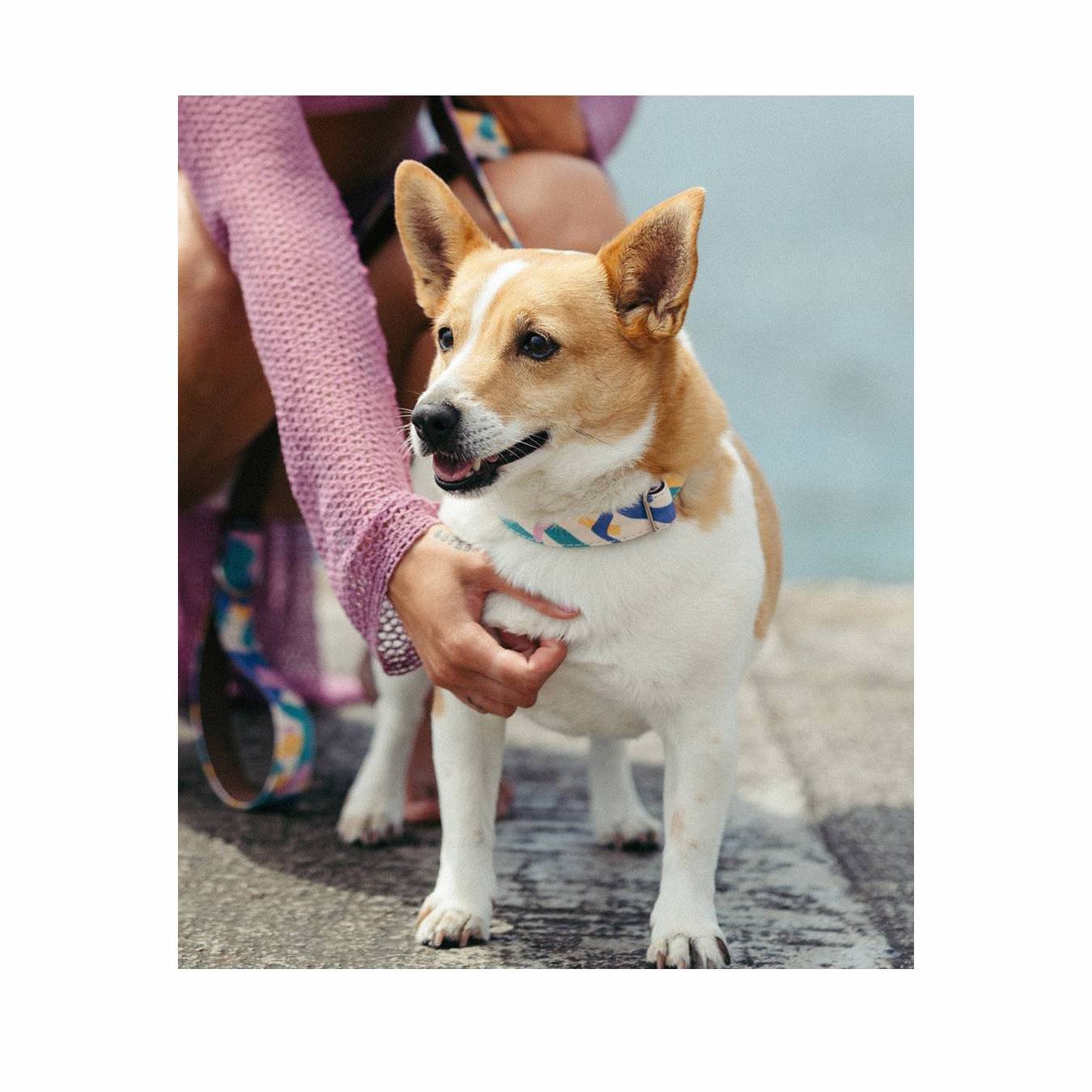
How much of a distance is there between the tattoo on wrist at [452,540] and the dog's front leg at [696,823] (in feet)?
1.06

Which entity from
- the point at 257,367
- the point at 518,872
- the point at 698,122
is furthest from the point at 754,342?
the point at 518,872

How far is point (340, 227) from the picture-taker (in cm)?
180

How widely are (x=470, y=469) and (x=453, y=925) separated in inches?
21.8

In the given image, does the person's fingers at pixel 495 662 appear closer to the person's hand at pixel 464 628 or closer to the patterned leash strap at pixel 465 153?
the person's hand at pixel 464 628

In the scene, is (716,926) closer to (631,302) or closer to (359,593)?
(359,593)

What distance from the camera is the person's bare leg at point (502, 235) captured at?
188cm

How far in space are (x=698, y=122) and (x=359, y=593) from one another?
115 cm

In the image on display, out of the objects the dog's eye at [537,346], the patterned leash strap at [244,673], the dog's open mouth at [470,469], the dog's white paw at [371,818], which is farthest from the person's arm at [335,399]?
the patterned leash strap at [244,673]

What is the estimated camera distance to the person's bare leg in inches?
73.8

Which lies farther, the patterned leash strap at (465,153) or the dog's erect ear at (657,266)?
the patterned leash strap at (465,153)

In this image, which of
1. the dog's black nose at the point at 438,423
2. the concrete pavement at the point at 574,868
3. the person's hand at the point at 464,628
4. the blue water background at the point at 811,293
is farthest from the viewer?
the blue water background at the point at 811,293

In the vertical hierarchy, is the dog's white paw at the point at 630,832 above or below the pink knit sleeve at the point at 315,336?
below

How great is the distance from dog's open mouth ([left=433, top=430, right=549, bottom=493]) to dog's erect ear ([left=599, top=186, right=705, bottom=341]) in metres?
0.18

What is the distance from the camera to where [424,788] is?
80.0 inches
